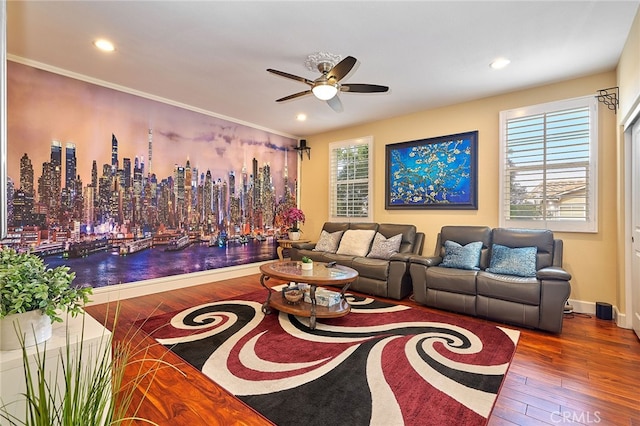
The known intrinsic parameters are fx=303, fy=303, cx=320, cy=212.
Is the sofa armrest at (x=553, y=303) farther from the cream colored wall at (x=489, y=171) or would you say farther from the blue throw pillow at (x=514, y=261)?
the cream colored wall at (x=489, y=171)

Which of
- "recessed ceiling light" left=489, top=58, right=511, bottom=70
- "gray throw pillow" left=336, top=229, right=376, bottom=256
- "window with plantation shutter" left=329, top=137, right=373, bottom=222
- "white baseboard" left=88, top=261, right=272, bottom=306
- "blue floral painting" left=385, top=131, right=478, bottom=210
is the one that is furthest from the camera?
"window with plantation shutter" left=329, top=137, right=373, bottom=222

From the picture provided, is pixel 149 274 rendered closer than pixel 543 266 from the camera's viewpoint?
No

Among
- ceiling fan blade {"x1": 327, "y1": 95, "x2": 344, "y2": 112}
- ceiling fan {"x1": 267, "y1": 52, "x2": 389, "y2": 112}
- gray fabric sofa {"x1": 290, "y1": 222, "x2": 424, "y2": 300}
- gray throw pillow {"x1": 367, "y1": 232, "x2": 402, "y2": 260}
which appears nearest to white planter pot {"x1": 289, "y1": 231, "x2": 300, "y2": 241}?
gray fabric sofa {"x1": 290, "y1": 222, "x2": 424, "y2": 300}

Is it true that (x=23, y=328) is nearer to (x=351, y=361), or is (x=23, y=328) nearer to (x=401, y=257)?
(x=351, y=361)

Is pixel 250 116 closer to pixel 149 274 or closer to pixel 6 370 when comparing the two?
pixel 149 274

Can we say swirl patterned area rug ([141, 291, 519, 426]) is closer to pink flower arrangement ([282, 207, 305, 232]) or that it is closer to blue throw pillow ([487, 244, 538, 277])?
blue throw pillow ([487, 244, 538, 277])

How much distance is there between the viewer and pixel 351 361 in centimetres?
236

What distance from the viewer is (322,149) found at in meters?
6.17

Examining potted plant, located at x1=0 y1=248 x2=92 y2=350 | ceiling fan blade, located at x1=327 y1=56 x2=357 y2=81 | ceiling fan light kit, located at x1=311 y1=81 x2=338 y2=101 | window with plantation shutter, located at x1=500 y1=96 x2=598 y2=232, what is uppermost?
ceiling fan blade, located at x1=327 y1=56 x2=357 y2=81

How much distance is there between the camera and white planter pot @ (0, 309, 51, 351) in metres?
1.11

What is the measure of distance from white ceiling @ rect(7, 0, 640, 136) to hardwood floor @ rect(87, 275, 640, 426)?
238cm

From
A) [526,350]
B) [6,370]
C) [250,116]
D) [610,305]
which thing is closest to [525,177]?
[610,305]

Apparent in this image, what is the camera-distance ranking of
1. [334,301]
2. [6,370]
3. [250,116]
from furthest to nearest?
[250,116] < [334,301] < [6,370]

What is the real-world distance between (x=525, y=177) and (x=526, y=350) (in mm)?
2230
